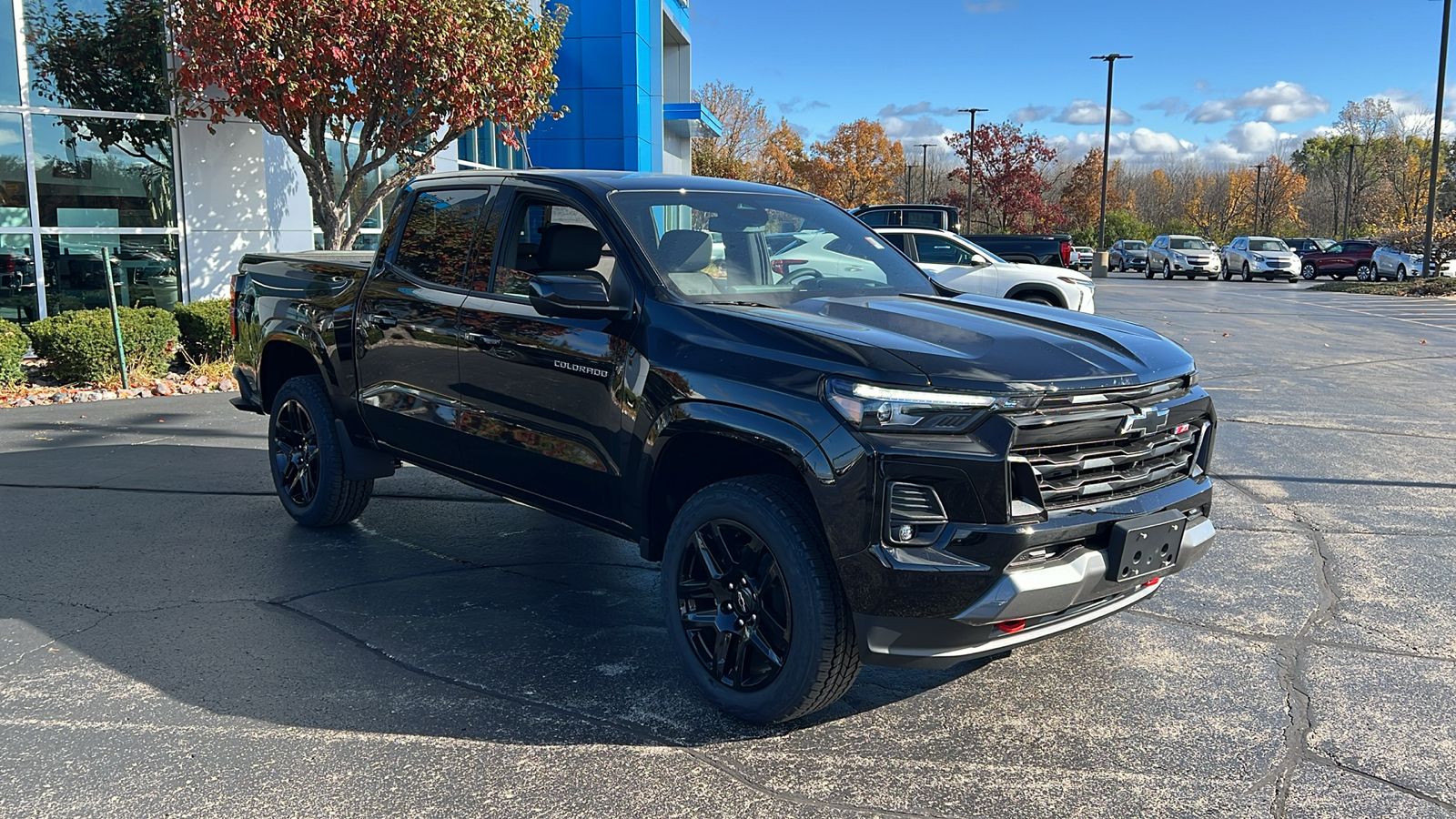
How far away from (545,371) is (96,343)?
8.57 meters

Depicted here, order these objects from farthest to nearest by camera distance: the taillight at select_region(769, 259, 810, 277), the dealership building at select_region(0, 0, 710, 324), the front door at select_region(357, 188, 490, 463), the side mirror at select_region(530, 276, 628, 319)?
the dealership building at select_region(0, 0, 710, 324) → the front door at select_region(357, 188, 490, 463) → the taillight at select_region(769, 259, 810, 277) → the side mirror at select_region(530, 276, 628, 319)

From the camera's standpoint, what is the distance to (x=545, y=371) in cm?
436

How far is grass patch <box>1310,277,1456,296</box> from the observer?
31.0m

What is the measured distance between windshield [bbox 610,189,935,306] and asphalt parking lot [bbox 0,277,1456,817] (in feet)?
4.86

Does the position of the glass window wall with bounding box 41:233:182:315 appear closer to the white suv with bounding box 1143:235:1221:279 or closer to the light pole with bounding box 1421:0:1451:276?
the light pole with bounding box 1421:0:1451:276

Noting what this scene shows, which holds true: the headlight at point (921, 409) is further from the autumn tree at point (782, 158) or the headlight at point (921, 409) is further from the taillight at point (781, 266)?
the autumn tree at point (782, 158)

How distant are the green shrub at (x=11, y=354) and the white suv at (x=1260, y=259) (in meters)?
40.6

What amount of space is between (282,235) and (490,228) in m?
11.1

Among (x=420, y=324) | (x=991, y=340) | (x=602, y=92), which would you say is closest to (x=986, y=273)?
Result: (x=420, y=324)

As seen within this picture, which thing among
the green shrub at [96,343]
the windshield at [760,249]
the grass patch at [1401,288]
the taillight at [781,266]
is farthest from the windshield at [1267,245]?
the taillight at [781,266]

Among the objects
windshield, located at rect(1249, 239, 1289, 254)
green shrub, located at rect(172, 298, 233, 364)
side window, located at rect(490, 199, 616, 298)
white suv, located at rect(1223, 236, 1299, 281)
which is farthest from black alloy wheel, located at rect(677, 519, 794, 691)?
windshield, located at rect(1249, 239, 1289, 254)

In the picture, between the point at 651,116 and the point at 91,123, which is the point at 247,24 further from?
the point at 651,116

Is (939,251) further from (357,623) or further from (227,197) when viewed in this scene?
(357,623)

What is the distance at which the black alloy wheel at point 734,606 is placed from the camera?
3.62 m
